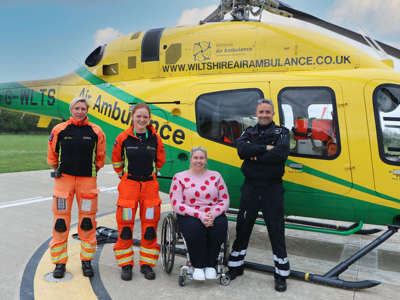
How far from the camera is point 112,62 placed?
5.13m

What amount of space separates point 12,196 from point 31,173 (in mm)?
3983

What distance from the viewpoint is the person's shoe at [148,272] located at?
3398 millimetres

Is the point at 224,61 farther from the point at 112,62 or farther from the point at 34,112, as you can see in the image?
the point at 34,112

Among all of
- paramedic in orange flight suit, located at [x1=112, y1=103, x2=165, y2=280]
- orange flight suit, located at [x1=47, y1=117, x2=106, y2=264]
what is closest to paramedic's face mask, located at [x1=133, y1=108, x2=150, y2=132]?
paramedic in orange flight suit, located at [x1=112, y1=103, x2=165, y2=280]

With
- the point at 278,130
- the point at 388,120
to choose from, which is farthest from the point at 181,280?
the point at 388,120

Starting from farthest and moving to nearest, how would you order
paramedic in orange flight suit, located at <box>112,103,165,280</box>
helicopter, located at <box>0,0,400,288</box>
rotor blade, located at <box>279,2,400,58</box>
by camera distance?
rotor blade, located at <box>279,2,400,58</box>
helicopter, located at <box>0,0,400,288</box>
paramedic in orange flight suit, located at <box>112,103,165,280</box>

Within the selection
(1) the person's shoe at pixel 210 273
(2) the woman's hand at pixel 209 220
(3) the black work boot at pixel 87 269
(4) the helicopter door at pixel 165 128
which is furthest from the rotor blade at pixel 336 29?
(3) the black work boot at pixel 87 269

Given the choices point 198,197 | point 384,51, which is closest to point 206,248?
point 198,197

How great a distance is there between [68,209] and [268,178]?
1.94 meters

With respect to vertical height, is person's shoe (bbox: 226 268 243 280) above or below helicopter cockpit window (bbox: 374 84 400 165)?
below

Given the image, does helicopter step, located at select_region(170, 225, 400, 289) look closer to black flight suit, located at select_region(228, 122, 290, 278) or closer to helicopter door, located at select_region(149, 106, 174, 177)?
black flight suit, located at select_region(228, 122, 290, 278)

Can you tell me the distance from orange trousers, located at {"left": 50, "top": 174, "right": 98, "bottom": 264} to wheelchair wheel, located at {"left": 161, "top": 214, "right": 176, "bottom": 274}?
0.73 metres

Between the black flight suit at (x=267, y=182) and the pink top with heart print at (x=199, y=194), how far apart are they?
0.25 metres

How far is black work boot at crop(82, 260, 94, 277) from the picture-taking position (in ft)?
11.2
